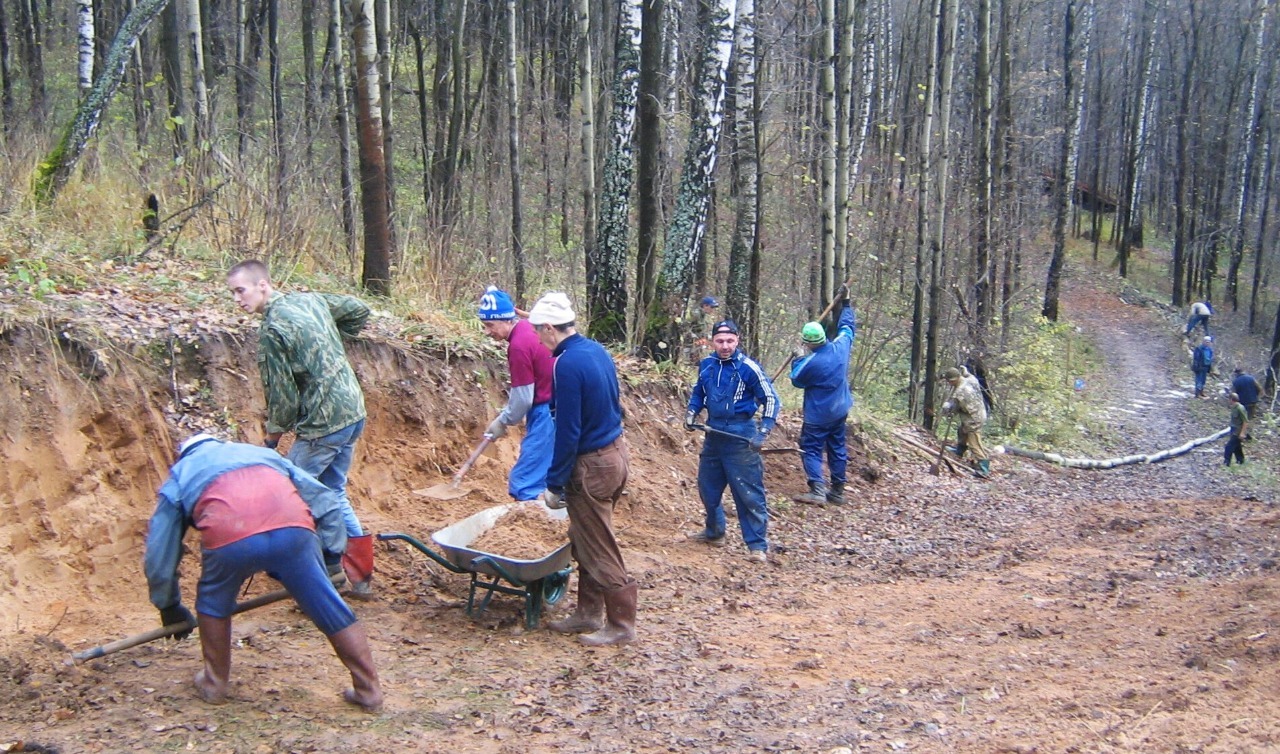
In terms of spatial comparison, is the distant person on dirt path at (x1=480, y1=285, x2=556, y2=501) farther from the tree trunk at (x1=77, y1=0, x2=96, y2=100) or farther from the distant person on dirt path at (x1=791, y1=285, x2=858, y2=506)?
the tree trunk at (x1=77, y1=0, x2=96, y2=100)

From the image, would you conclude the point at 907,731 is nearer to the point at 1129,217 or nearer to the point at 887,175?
the point at 887,175

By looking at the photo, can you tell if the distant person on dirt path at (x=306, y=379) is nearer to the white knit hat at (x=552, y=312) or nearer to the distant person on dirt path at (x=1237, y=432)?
the white knit hat at (x=552, y=312)

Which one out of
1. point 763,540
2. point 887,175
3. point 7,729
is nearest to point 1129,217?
point 887,175

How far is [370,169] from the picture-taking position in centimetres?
993

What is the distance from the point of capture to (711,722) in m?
5.28

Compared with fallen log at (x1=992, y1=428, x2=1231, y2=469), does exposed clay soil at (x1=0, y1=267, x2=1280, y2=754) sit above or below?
above

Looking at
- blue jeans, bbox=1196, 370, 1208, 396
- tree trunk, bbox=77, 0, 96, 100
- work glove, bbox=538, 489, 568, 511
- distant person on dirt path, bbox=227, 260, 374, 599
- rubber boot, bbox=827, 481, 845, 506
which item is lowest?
blue jeans, bbox=1196, 370, 1208, 396

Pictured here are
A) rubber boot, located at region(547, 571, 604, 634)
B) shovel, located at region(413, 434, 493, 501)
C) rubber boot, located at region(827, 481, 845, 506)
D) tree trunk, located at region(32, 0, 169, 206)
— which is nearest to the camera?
rubber boot, located at region(547, 571, 604, 634)

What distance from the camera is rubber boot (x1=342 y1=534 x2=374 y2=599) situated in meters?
6.28

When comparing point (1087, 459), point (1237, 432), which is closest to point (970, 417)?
point (1087, 459)

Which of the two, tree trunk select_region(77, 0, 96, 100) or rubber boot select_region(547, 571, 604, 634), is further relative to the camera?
tree trunk select_region(77, 0, 96, 100)

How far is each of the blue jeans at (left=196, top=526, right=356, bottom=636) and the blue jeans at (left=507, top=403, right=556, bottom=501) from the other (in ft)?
10.8

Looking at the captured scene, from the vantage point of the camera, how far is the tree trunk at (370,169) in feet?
32.8

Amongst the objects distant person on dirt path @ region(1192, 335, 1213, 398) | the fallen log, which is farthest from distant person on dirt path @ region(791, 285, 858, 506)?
distant person on dirt path @ region(1192, 335, 1213, 398)
